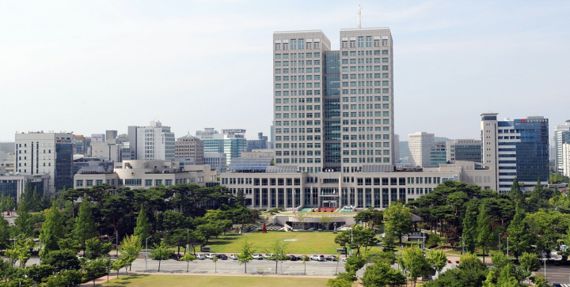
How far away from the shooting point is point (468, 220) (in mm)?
100812

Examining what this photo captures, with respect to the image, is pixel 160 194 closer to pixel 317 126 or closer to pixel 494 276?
pixel 317 126

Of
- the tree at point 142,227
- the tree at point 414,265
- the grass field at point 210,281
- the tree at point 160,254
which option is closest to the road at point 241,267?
the tree at point 160,254

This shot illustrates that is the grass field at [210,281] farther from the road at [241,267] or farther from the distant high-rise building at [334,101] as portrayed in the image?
the distant high-rise building at [334,101]

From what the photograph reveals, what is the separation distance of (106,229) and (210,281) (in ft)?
143

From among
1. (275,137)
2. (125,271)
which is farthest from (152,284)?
(275,137)

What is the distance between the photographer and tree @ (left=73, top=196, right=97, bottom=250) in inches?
4146

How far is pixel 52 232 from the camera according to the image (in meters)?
100

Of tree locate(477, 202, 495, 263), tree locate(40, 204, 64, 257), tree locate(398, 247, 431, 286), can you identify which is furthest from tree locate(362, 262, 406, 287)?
tree locate(40, 204, 64, 257)

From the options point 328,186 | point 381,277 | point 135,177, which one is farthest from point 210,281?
point 135,177

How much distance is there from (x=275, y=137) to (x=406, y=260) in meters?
116

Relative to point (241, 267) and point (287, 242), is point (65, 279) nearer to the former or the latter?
point (241, 267)

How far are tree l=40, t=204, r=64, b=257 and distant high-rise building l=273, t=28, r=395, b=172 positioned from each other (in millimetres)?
93910

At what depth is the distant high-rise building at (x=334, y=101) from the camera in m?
187

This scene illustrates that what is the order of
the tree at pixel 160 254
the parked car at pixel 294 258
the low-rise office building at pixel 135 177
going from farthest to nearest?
the low-rise office building at pixel 135 177
the parked car at pixel 294 258
the tree at pixel 160 254
